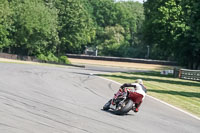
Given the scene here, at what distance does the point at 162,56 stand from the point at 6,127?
90.1m

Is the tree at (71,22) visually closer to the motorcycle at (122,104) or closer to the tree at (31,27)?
the tree at (31,27)

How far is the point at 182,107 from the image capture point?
1969cm

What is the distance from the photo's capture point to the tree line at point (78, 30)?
56088 mm

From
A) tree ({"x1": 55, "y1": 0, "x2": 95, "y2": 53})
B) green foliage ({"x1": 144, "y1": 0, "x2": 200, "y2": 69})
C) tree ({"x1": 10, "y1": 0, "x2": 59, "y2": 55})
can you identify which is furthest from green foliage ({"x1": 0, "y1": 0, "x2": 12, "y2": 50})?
green foliage ({"x1": 144, "y1": 0, "x2": 200, "y2": 69})

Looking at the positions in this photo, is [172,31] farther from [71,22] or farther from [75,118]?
[75,118]

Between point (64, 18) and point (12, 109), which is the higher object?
point (64, 18)

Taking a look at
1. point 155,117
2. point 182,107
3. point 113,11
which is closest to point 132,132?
point 155,117

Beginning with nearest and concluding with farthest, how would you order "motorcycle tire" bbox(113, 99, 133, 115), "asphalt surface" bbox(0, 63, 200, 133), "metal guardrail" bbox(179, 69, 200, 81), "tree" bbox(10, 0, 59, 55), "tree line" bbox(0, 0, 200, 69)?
1. "asphalt surface" bbox(0, 63, 200, 133)
2. "motorcycle tire" bbox(113, 99, 133, 115)
3. "metal guardrail" bbox(179, 69, 200, 81)
4. "tree line" bbox(0, 0, 200, 69)
5. "tree" bbox(10, 0, 59, 55)

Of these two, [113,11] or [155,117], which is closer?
[155,117]

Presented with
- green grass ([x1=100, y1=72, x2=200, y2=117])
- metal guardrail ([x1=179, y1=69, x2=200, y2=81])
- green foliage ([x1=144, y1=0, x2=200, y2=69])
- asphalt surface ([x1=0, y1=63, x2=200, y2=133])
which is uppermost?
green foliage ([x1=144, y1=0, x2=200, y2=69])

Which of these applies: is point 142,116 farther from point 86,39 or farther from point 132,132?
point 86,39

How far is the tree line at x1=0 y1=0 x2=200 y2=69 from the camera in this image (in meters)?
56.1

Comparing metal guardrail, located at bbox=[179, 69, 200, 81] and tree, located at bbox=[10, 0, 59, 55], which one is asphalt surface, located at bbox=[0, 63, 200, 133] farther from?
tree, located at bbox=[10, 0, 59, 55]

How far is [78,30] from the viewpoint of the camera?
280 ft
